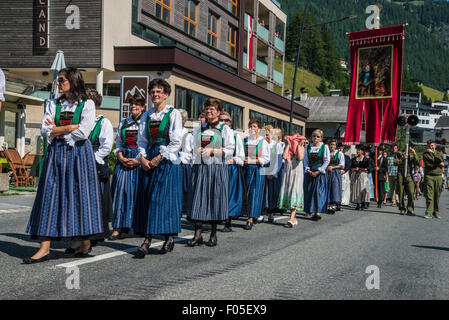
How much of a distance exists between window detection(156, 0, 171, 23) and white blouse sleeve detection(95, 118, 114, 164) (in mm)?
22427

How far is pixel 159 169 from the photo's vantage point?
6.08 meters

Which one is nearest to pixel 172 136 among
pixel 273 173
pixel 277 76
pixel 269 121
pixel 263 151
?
pixel 263 151

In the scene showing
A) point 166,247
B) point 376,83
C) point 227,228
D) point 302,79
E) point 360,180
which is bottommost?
point 227,228

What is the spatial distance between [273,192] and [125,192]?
4.49 metres

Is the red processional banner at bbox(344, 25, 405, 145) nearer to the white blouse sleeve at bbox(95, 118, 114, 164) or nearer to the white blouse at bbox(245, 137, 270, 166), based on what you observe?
the white blouse at bbox(245, 137, 270, 166)

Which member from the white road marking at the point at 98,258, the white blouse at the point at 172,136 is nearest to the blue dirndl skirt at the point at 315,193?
the white road marking at the point at 98,258

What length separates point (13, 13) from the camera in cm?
2578

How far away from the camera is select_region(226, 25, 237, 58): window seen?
36969 mm

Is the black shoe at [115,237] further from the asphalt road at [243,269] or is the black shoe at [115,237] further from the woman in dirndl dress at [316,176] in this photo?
the woman in dirndl dress at [316,176]

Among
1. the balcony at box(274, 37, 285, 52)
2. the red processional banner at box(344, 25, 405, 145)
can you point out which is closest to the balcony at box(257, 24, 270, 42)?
the balcony at box(274, 37, 285, 52)

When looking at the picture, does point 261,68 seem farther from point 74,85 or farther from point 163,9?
point 74,85

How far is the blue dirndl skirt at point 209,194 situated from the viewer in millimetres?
7016

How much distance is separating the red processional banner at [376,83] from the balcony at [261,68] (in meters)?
18.5
